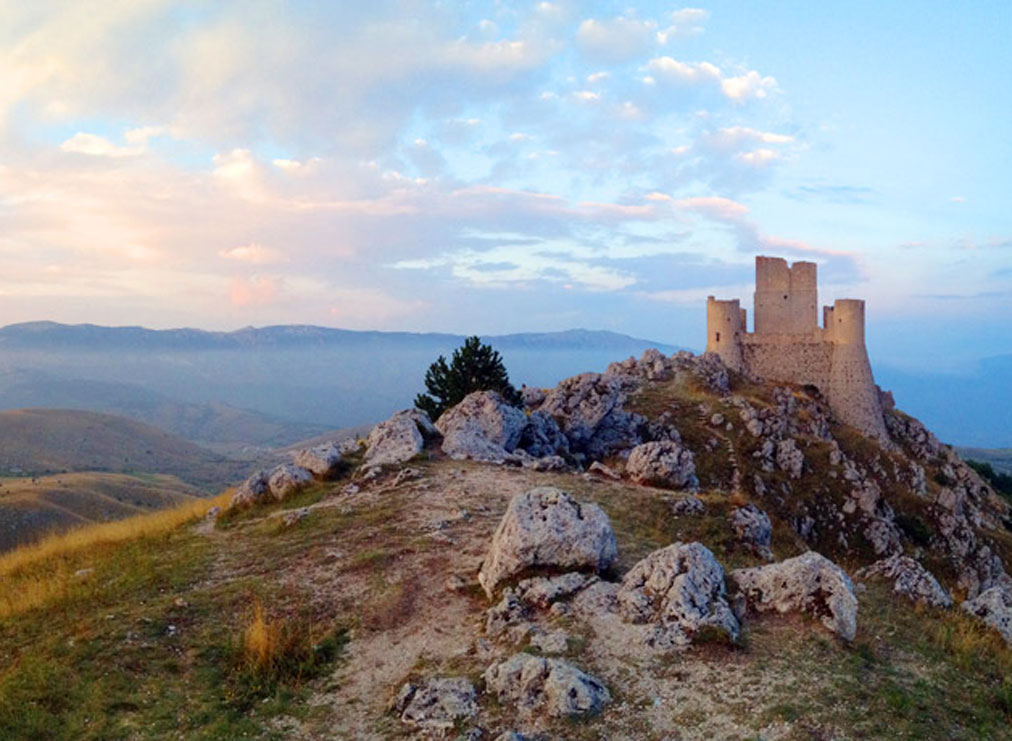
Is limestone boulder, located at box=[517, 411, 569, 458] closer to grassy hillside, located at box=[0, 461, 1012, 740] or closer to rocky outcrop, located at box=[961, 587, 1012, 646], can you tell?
grassy hillside, located at box=[0, 461, 1012, 740]

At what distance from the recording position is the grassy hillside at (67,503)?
39500mm

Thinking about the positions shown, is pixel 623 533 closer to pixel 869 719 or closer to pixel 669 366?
pixel 869 719

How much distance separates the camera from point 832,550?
1271 inches

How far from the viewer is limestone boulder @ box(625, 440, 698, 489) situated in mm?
21109

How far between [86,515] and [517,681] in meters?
44.4

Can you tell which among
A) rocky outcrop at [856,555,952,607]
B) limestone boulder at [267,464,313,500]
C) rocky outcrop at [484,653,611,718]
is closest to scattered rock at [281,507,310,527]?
limestone boulder at [267,464,313,500]

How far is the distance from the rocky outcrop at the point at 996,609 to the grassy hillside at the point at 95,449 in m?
87.8

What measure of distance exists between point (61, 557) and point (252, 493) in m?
4.71

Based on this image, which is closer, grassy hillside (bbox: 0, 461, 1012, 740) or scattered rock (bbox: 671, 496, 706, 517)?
grassy hillside (bbox: 0, 461, 1012, 740)

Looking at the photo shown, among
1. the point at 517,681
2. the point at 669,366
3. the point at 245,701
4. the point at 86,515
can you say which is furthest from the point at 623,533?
the point at 86,515

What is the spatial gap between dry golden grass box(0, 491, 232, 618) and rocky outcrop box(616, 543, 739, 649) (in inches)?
374

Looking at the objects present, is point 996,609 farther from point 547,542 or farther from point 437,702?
point 437,702

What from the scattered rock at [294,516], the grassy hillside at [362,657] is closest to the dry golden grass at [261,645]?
the grassy hillside at [362,657]

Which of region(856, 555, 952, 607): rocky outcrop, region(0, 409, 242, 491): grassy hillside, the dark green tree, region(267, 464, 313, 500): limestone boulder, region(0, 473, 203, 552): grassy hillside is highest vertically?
the dark green tree
